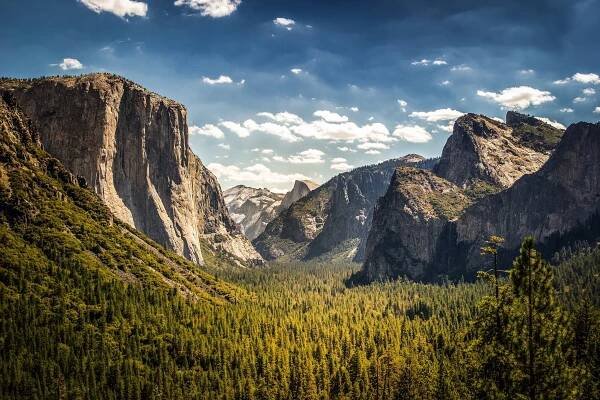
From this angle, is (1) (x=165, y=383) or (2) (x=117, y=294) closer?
(1) (x=165, y=383)

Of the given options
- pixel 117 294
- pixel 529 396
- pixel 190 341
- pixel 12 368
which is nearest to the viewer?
pixel 529 396

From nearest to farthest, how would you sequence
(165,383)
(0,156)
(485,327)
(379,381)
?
(485,327)
(165,383)
(379,381)
(0,156)

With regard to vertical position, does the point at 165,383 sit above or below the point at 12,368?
below

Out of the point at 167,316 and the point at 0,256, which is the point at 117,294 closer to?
the point at 167,316

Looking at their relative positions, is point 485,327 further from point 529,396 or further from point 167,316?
point 167,316

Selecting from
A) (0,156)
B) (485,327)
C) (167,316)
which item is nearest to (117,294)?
(167,316)

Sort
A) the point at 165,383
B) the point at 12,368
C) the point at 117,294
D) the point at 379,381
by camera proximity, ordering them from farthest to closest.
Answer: the point at 117,294 → the point at 379,381 → the point at 165,383 → the point at 12,368

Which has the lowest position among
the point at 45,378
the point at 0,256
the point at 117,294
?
the point at 45,378

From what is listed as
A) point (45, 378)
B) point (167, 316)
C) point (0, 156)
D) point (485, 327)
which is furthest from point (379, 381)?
point (0, 156)

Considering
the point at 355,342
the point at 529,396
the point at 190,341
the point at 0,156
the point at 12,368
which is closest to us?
the point at 529,396
